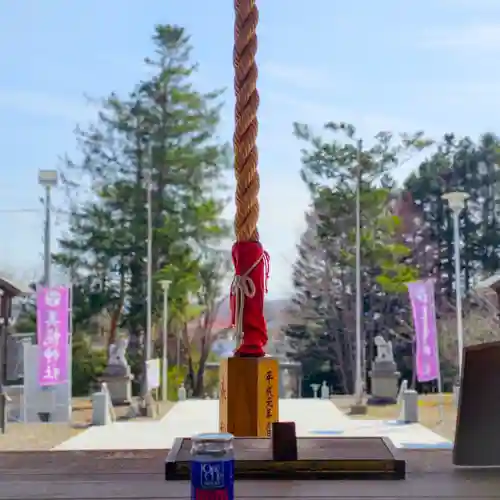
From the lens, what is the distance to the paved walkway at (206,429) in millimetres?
6996

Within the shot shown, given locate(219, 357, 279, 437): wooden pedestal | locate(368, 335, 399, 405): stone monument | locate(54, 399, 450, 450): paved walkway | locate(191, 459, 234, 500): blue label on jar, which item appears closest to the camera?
locate(191, 459, 234, 500): blue label on jar

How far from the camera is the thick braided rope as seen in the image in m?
2.00

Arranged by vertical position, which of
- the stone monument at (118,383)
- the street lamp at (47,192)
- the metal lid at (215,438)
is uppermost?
the street lamp at (47,192)

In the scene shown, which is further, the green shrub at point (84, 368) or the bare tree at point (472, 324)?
the green shrub at point (84, 368)

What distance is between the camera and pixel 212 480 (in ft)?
2.59

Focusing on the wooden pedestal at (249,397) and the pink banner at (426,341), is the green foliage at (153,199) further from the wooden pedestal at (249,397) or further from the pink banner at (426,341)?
the wooden pedestal at (249,397)

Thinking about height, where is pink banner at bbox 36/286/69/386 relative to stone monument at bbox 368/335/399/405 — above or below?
Result: above

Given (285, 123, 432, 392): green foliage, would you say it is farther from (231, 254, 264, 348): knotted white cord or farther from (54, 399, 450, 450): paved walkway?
(231, 254, 264, 348): knotted white cord

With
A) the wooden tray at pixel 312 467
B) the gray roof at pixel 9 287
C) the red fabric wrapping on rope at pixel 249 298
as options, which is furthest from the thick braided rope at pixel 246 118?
the gray roof at pixel 9 287

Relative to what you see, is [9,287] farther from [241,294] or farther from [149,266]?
[241,294]

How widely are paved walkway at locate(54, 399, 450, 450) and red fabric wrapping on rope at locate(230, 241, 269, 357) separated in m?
4.25

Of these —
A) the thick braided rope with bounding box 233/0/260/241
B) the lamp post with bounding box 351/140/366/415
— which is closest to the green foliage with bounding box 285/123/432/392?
the lamp post with bounding box 351/140/366/415

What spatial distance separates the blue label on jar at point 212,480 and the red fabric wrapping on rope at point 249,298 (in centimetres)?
116

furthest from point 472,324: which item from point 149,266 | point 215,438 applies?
point 215,438
